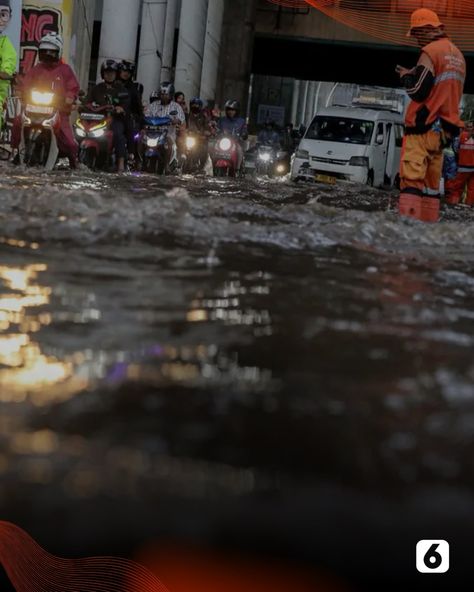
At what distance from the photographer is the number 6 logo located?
1.28 m

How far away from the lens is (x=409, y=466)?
1.67m

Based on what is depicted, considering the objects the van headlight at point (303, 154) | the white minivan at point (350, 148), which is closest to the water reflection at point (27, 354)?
the white minivan at point (350, 148)

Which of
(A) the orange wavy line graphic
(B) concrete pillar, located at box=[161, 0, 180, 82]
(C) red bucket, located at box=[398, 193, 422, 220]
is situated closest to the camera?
(A) the orange wavy line graphic

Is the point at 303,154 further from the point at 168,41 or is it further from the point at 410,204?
the point at 168,41

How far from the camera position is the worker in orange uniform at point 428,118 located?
26.1 feet

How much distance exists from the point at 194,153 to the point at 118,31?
6690 millimetres

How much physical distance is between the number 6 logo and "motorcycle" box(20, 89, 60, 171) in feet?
32.4

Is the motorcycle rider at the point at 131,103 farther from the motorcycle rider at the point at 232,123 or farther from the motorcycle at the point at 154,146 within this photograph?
the motorcycle rider at the point at 232,123

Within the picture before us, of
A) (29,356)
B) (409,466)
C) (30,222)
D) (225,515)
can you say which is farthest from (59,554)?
(30,222)

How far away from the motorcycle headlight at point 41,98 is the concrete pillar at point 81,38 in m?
7.67

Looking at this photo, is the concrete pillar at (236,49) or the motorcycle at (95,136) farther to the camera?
the concrete pillar at (236,49)

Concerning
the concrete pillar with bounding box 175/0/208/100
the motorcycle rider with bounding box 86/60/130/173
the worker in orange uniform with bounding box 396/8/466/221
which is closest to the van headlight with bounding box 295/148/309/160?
the motorcycle rider with bounding box 86/60/130/173

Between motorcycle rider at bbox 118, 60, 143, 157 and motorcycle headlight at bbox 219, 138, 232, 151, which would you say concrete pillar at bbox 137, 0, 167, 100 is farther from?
motorcycle rider at bbox 118, 60, 143, 157

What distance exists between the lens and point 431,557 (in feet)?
4.25
